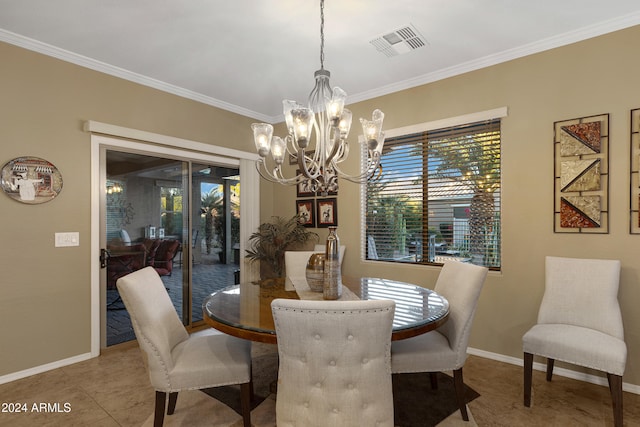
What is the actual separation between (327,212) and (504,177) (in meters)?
2.00

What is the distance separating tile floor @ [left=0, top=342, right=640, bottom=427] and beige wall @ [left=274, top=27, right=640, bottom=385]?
376 millimetres

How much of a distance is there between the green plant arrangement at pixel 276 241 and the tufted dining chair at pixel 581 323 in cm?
259

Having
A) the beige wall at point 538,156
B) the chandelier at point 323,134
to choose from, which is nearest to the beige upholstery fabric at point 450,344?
the chandelier at point 323,134

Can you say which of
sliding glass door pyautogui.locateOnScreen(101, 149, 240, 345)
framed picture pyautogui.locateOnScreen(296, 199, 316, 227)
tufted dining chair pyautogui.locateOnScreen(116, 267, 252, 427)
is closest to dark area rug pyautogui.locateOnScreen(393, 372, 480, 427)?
tufted dining chair pyautogui.locateOnScreen(116, 267, 252, 427)

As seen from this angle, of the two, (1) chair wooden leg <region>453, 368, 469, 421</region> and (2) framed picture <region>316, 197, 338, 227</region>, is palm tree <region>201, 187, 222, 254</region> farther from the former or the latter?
(1) chair wooden leg <region>453, 368, 469, 421</region>

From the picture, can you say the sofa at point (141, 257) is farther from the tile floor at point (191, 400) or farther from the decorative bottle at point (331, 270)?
the decorative bottle at point (331, 270)

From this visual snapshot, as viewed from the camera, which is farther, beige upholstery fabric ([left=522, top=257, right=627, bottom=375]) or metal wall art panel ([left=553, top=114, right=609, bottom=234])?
metal wall art panel ([left=553, top=114, right=609, bottom=234])

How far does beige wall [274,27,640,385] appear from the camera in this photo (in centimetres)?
257

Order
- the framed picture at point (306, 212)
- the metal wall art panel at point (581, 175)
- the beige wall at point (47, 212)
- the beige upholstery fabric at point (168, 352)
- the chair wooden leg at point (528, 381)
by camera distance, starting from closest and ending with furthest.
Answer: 1. the beige upholstery fabric at point (168, 352)
2. the chair wooden leg at point (528, 381)
3. the metal wall art panel at point (581, 175)
4. the beige wall at point (47, 212)
5. the framed picture at point (306, 212)

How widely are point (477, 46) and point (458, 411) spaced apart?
2.84 m

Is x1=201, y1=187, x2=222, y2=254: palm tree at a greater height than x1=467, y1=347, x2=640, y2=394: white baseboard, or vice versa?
x1=201, y1=187, x2=222, y2=254: palm tree

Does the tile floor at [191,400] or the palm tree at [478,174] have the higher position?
the palm tree at [478,174]

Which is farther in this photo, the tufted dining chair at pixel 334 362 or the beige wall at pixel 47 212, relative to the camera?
the beige wall at pixel 47 212

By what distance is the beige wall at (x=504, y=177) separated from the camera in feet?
8.55
